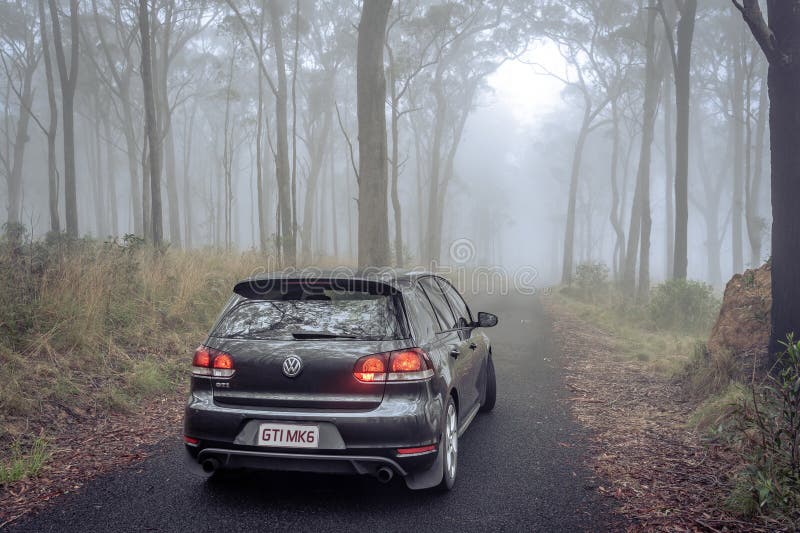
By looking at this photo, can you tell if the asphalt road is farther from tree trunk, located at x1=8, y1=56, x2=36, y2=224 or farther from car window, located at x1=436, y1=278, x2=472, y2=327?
tree trunk, located at x1=8, y1=56, x2=36, y2=224

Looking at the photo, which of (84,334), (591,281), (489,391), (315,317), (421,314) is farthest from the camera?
(591,281)

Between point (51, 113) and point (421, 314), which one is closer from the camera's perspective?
point (421, 314)

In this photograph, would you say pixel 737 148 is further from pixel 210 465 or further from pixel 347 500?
pixel 210 465

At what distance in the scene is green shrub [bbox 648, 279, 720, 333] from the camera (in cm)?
1261

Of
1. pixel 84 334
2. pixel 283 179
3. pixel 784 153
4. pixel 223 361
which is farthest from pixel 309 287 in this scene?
pixel 283 179

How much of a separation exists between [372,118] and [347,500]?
9.41m

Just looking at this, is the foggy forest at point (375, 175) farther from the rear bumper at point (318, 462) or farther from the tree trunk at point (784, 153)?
the rear bumper at point (318, 462)

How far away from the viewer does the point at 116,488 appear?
399 centimetres

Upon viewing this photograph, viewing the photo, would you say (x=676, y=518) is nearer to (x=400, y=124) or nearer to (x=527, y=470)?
(x=527, y=470)

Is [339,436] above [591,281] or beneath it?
above

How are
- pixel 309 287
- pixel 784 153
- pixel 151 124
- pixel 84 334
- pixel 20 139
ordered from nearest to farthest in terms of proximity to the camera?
pixel 309 287, pixel 784 153, pixel 84 334, pixel 151 124, pixel 20 139

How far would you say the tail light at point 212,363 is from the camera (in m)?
3.61

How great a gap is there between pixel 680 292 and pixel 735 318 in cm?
614

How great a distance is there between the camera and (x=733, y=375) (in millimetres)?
6312
